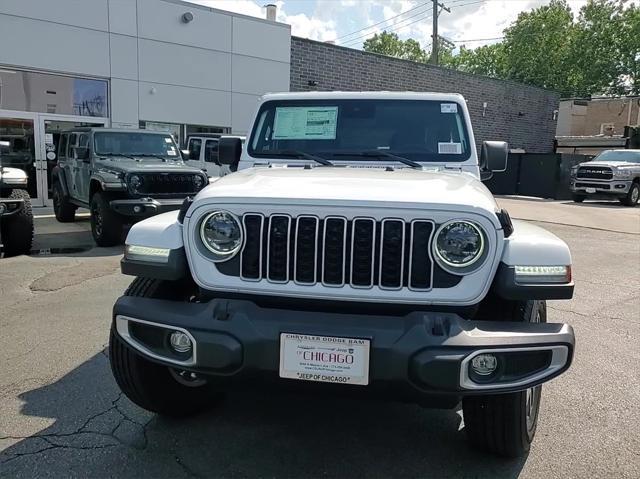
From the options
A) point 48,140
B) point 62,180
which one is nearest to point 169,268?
point 62,180

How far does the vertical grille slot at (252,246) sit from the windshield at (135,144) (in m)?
7.78

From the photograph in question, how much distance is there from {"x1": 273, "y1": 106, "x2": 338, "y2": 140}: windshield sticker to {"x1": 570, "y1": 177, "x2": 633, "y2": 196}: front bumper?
16644mm

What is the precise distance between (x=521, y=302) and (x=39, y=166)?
1321cm

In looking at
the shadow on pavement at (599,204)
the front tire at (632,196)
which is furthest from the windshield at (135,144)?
the front tire at (632,196)

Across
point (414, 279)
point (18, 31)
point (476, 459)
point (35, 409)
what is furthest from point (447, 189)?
point (18, 31)

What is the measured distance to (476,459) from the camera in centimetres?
273

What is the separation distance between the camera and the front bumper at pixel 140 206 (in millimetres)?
8039

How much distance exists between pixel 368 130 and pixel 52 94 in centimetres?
1147

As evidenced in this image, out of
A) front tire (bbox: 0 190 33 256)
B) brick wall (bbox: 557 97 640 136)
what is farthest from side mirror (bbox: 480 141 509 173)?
brick wall (bbox: 557 97 640 136)

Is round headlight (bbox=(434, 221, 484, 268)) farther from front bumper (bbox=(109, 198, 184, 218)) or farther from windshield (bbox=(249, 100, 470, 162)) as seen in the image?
front bumper (bbox=(109, 198, 184, 218))

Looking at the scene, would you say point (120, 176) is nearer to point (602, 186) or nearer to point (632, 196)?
point (602, 186)

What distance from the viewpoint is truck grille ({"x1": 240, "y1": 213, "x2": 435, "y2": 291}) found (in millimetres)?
2336

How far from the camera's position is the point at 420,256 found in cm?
234

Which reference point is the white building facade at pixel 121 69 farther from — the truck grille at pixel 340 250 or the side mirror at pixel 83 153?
the truck grille at pixel 340 250
